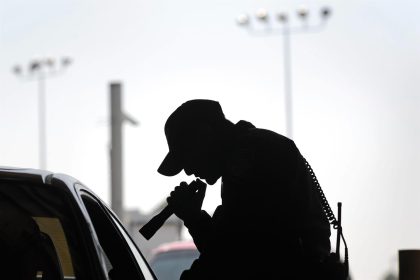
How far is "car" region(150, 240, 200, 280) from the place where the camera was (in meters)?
18.8

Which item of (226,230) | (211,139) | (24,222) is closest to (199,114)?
(211,139)

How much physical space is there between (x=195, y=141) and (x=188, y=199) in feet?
0.78

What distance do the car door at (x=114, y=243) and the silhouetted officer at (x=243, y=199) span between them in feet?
1.00

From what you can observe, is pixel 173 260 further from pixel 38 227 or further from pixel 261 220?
pixel 38 227

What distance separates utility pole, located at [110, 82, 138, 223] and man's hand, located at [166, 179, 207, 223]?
29.3 meters

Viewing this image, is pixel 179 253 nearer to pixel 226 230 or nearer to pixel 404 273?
pixel 404 273

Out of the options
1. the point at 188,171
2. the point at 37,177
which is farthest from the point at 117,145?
the point at 37,177

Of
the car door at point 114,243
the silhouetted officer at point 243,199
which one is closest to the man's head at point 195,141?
the silhouetted officer at point 243,199

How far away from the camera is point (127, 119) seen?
36.4 m

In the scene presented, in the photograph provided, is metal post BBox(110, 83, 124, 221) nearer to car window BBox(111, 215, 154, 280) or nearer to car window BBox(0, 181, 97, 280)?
car window BBox(111, 215, 154, 280)

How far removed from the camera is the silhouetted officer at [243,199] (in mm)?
5223

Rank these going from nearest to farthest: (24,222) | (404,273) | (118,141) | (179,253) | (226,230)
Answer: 1. (24,222)
2. (226,230)
3. (404,273)
4. (179,253)
5. (118,141)

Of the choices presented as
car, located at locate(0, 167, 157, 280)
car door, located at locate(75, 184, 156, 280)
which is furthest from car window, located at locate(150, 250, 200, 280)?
car, located at locate(0, 167, 157, 280)

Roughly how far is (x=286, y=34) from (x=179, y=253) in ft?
86.0
